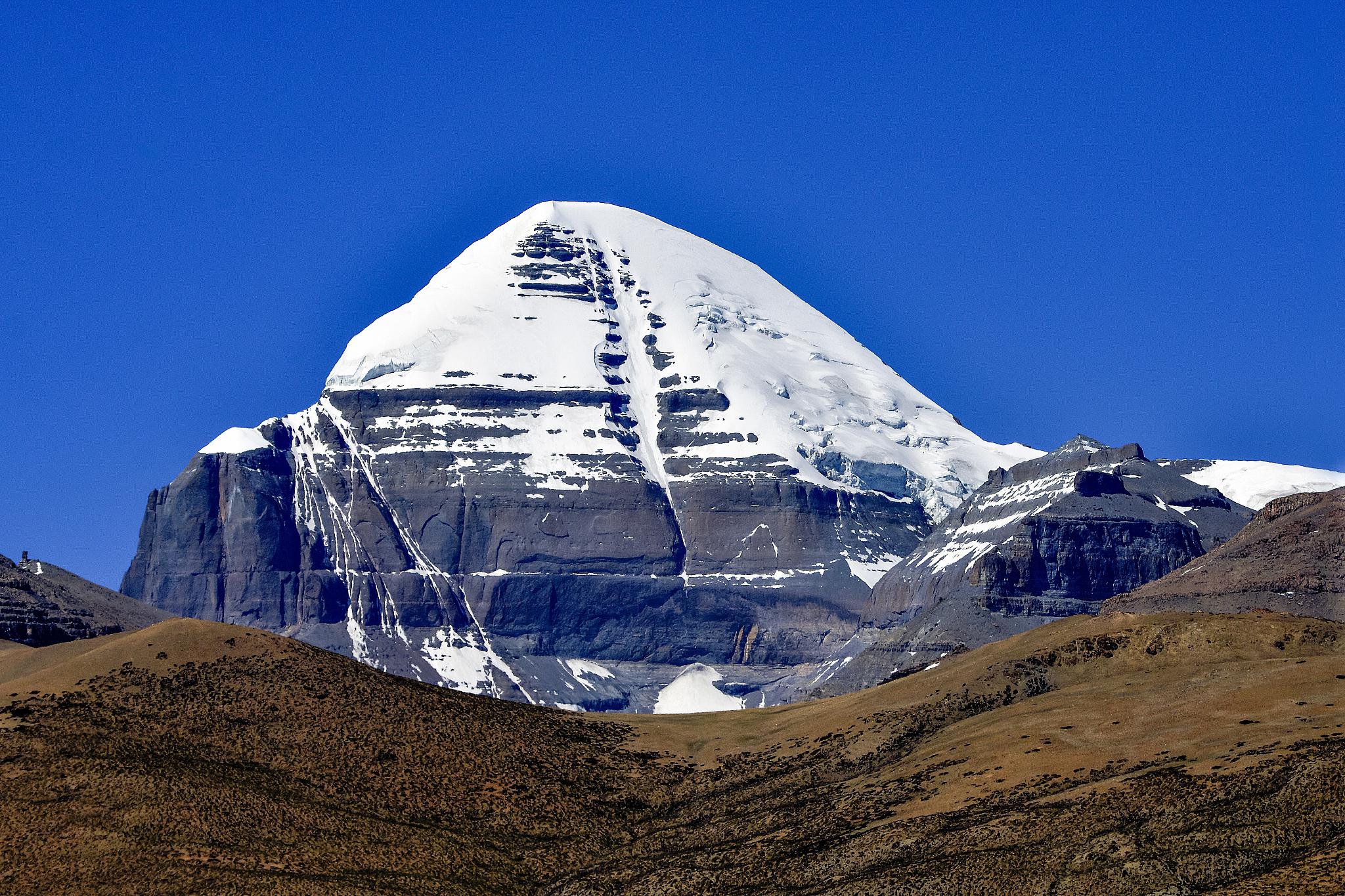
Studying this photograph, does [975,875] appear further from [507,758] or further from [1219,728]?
[507,758]

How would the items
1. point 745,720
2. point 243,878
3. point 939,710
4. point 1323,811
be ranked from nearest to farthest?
1. point 1323,811
2. point 243,878
3. point 939,710
4. point 745,720

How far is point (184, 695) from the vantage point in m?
145

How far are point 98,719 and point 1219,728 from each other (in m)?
69.2

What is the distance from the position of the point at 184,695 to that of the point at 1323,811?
75109mm

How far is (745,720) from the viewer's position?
169875mm

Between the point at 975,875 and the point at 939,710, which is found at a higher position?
the point at 939,710

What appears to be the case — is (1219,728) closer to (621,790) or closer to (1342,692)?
(1342,692)

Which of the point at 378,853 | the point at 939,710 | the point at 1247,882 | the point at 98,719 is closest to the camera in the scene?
the point at 1247,882

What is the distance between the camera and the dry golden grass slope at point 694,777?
367 feet

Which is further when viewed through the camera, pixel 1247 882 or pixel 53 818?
pixel 53 818

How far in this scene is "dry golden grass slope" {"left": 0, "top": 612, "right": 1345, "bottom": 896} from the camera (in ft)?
367

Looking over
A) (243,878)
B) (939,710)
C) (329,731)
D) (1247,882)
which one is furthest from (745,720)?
(1247,882)

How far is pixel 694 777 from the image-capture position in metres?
150

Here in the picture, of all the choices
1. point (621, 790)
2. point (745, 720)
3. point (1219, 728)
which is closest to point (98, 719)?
point (621, 790)
